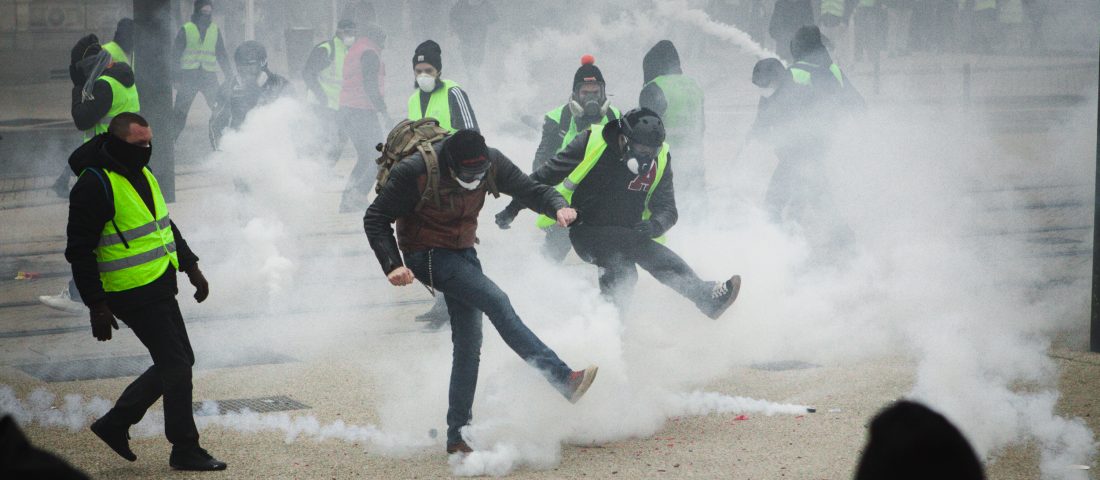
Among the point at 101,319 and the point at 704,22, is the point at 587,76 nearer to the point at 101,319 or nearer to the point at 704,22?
the point at 101,319

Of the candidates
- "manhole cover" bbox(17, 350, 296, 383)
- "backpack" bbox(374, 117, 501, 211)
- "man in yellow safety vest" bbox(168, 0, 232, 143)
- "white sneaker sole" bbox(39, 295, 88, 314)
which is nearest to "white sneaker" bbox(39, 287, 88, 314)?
"white sneaker sole" bbox(39, 295, 88, 314)

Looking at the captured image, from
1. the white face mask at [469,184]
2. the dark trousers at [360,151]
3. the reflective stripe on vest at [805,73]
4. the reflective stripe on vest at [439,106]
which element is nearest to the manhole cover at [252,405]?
the white face mask at [469,184]

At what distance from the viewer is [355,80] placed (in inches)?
472

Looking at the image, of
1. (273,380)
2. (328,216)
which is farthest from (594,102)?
(328,216)

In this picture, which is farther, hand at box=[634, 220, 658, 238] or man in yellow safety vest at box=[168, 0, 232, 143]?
man in yellow safety vest at box=[168, 0, 232, 143]

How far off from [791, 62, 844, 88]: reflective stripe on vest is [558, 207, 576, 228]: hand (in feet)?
12.9

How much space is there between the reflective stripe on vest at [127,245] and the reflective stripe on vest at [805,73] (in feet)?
16.3

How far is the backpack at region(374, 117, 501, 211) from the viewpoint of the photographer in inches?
197

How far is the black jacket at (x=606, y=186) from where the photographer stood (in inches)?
235

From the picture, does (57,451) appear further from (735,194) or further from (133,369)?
(735,194)

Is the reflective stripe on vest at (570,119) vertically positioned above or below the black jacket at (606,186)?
above

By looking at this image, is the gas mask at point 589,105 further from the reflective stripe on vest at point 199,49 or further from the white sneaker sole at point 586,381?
the reflective stripe on vest at point 199,49

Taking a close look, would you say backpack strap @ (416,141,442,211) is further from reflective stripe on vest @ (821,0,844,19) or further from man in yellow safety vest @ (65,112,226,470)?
reflective stripe on vest @ (821,0,844,19)

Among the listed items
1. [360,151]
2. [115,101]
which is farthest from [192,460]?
[360,151]
